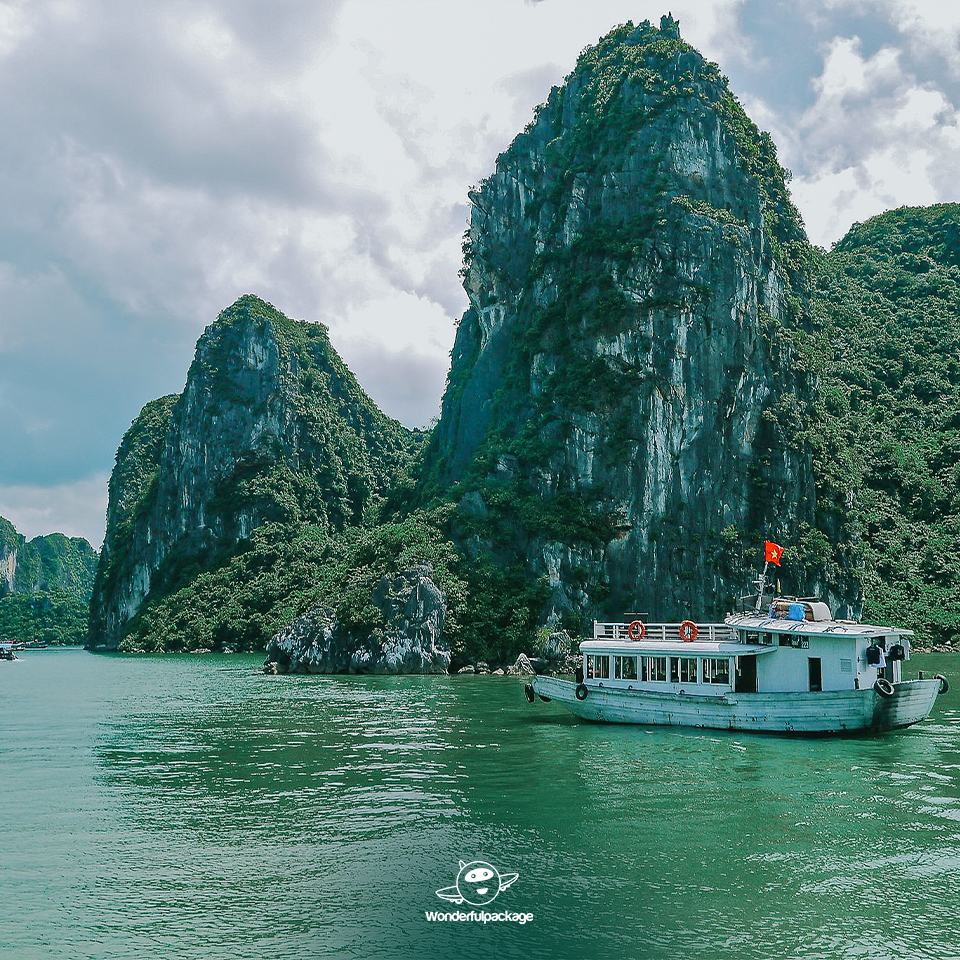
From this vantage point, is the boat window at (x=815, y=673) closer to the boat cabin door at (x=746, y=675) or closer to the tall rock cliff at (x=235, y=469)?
the boat cabin door at (x=746, y=675)

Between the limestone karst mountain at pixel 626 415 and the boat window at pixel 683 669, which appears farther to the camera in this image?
the limestone karst mountain at pixel 626 415

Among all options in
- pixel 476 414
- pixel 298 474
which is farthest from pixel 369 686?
pixel 298 474

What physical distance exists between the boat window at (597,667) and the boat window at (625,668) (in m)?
0.36

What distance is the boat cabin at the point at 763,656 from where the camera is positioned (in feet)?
93.6

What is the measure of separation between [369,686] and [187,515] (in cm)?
9023

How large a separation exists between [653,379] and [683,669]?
48.9 meters

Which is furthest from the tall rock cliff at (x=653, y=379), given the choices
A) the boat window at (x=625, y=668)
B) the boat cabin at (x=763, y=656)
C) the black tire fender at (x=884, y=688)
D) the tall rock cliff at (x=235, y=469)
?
the tall rock cliff at (x=235, y=469)

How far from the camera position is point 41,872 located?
15156 millimetres

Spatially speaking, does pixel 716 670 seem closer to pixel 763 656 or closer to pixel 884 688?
pixel 763 656

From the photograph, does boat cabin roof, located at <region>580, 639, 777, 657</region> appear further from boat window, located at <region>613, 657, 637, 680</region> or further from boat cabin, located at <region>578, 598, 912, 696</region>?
boat window, located at <region>613, 657, 637, 680</region>

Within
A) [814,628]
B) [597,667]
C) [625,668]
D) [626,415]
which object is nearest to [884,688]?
[814,628]

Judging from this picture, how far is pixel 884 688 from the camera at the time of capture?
2758cm

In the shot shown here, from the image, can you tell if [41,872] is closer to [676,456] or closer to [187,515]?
[676,456]

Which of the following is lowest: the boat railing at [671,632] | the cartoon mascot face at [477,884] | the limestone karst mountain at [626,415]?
the cartoon mascot face at [477,884]
